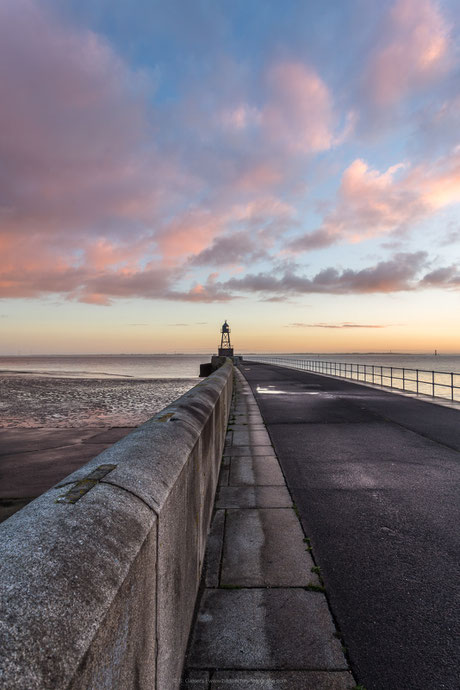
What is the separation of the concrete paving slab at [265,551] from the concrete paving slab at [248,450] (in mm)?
Answer: 2689

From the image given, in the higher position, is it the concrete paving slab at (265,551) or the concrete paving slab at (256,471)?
the concrete paving slab at (256,471)

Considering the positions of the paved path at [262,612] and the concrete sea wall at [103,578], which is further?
the paved path at [262,612]

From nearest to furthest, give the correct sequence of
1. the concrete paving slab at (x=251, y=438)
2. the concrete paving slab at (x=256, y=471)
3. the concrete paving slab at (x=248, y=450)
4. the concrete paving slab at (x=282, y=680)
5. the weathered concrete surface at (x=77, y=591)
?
the weathered concrete surface at (x=77, y=591) < the concrete paving slab at (x=282, y=680) < the concrete paving slab at (x=256, y=471) < the concrete paving slab at (x=248, y=450) < the concrete paving slab at (x=251, y=438)

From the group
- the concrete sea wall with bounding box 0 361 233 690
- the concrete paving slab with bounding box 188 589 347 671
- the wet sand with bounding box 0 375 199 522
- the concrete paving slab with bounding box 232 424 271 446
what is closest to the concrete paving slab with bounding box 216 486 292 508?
the concrete paving slab with bounding box 188 589 347 671

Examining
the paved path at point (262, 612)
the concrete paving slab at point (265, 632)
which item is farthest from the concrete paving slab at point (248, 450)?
the concrete paving slab at point (265, 632)

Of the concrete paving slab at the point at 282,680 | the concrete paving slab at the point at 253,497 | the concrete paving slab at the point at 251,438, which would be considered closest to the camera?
the concrete paving slab at the point at 282,680

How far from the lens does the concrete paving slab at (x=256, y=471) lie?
579 centimetres

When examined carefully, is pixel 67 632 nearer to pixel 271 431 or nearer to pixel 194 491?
pixel 194 491

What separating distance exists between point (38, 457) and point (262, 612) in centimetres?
799

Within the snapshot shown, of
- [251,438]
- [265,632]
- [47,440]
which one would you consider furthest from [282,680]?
[47,440]

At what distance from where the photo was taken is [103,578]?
1.23m

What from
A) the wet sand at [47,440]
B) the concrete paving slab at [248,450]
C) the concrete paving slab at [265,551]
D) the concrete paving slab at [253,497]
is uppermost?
the concrete paving slab at [248,450]

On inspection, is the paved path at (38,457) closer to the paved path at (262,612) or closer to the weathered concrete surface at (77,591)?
the paved path at (262,612)

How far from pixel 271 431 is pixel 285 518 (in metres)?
5.10
